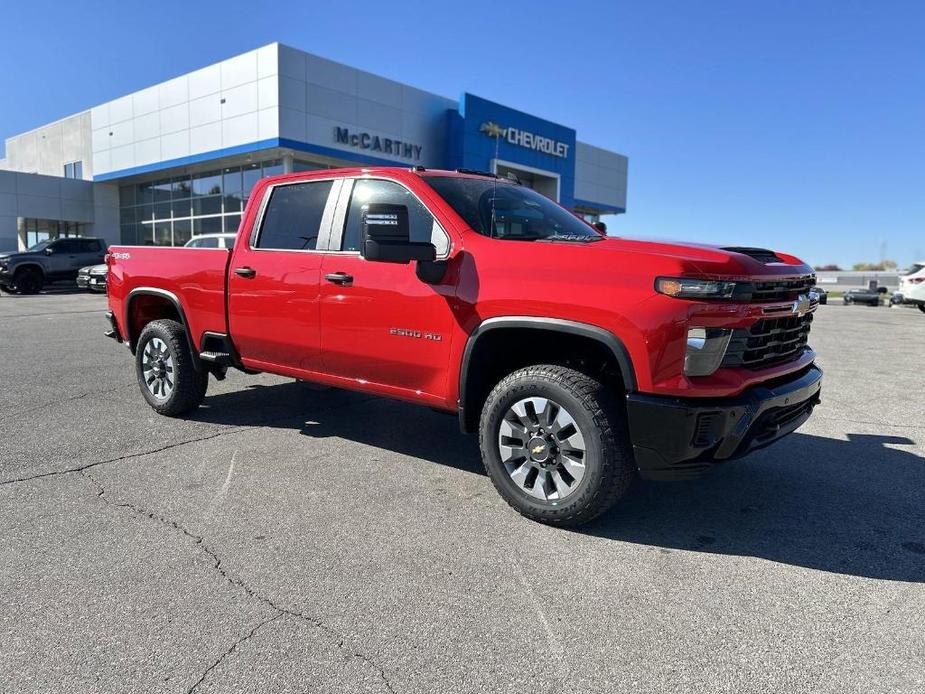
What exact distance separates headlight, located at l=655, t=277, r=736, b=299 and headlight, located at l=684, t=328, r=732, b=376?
16cm

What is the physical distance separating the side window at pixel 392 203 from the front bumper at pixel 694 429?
155 centimetres

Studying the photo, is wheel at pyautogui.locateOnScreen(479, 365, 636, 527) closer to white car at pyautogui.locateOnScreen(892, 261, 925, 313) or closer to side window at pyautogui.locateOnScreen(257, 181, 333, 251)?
side window at pyautogui.locateOnScreen(257, 181, 333, 251)

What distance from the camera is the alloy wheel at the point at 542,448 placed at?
11.2 feet

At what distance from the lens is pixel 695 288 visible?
119 inches

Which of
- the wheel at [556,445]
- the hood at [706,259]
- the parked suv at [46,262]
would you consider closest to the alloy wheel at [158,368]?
the wheel at [556,445]

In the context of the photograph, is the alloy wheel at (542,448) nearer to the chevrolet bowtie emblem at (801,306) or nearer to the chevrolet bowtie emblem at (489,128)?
the chevrolet bowtie emblem at (801,306)

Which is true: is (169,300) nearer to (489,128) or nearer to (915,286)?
(915,286)

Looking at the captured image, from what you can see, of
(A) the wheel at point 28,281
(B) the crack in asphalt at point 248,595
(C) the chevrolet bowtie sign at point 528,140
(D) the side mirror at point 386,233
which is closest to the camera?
(B) the crack in asphalt at point 248,595

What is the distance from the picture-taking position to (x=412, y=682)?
2234mm

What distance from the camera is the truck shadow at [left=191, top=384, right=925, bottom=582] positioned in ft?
10.8

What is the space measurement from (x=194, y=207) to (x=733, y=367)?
27.4 metres

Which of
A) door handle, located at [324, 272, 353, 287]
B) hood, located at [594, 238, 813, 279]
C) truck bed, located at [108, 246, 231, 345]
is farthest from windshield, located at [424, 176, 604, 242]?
truck bed, located at [108, 246, 231, 345]

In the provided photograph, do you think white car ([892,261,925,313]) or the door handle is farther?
white car ([892,261,925,313])

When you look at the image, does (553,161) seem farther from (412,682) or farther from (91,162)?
(412,682)
